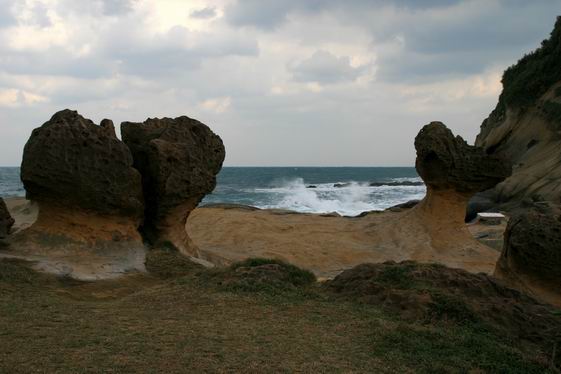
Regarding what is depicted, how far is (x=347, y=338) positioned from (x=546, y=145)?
28.1 meters

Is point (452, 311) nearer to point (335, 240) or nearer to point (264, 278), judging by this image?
point (264, 278)

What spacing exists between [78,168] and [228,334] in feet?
18.6

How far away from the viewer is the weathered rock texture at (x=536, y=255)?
9156 mm

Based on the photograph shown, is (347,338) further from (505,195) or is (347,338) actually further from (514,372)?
(505,195)

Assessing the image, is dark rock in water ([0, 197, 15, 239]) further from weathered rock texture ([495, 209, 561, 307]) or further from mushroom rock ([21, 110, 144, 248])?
weathered rock texture ([495, 209, 561, 307])

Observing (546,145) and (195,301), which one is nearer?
(195,301)

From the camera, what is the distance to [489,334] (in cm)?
630

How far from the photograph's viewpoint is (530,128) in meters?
33.0

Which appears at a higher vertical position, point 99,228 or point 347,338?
point 99,228

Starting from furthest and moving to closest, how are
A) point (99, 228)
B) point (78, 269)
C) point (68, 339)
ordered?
point (99, 228)
point (78, 269)
point (68, 339)

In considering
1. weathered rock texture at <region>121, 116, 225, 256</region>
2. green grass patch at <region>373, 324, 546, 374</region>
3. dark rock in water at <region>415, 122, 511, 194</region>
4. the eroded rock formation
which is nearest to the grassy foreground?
green grass patch at <region>373, 324, 546, 374</region>

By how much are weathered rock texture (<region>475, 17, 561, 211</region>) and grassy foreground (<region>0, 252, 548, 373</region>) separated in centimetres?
1989

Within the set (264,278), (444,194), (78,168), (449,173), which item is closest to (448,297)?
(264,278)

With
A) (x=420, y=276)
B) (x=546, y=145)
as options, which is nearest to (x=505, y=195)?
(x=546, y=145)
